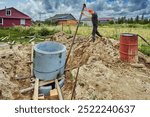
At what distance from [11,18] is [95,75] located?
1058 inches

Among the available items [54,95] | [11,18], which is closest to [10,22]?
[11,18]

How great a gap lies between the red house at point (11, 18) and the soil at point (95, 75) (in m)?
22.9

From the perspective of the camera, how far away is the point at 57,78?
730 cm

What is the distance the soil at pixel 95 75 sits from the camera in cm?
619

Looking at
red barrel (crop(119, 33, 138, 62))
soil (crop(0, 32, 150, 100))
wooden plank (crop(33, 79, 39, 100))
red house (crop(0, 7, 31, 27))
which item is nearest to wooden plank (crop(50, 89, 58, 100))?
soil (crop(0, 32, 150, 100))

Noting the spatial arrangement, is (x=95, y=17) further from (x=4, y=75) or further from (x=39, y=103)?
(x=39, y=103)

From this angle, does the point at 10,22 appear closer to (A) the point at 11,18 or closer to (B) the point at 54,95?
(A) the point at 11,18

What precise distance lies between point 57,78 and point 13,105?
8.82 ft

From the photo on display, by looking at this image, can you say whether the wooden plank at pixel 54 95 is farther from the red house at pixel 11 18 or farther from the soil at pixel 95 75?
the red house at pixel 11 18

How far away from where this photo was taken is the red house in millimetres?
31628

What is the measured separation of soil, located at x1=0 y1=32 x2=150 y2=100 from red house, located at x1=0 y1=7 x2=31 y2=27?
2288 centimetres

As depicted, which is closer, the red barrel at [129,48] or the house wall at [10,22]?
the red barrel at [129,48]

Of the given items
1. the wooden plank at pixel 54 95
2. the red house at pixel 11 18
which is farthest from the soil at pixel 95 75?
the red house at pixel 11 18

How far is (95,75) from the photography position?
7.12m
